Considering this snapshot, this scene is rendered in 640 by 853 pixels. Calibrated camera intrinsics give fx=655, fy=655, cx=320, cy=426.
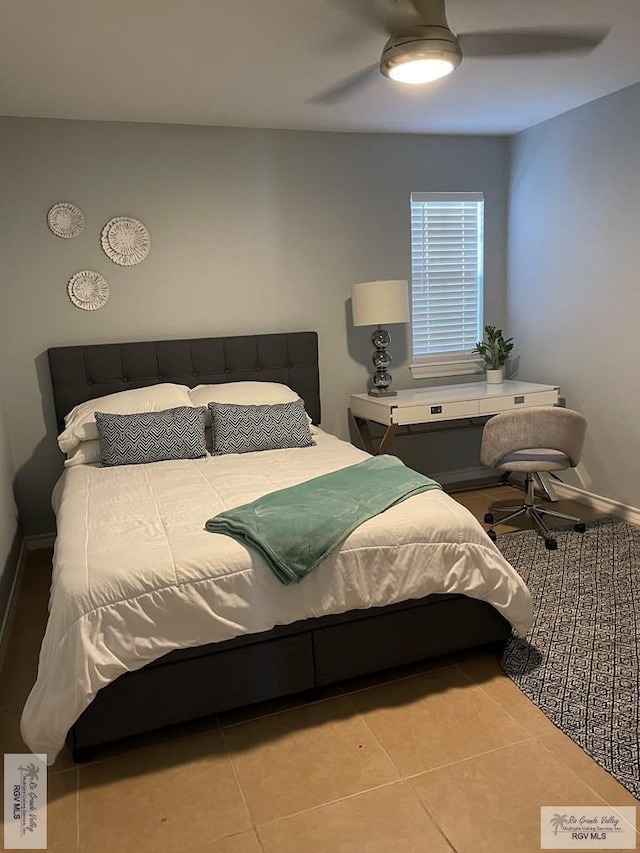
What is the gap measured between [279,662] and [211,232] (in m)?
2.78

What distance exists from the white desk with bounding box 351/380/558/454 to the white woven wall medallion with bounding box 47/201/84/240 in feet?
6.65

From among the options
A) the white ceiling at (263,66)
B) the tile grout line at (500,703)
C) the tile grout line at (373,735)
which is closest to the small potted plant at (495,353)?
the white ceiling at (263,66)

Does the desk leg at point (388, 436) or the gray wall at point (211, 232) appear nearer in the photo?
the gray wall at point (211, 232)

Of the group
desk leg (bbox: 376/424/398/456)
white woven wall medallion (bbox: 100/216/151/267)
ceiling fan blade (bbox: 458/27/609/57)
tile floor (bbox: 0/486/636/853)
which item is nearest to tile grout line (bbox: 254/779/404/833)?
tile floor (bbox: 0/486/636/853)

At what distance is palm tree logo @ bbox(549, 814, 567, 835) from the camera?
5.82ft

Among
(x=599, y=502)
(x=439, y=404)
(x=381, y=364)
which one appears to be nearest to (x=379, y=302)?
(x=381, y=364)

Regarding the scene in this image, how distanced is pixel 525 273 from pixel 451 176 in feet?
2.83

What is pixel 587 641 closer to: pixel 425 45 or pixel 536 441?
pixel 536 441

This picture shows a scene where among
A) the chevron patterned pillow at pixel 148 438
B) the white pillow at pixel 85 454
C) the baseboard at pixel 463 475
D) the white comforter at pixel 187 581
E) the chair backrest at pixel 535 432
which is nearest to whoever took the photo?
the white comforter at pixel 187 581

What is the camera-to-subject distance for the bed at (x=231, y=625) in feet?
6.52

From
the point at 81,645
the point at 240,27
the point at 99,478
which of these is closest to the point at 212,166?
the point at 240,27

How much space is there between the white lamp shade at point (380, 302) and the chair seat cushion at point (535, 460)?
3.62 ft

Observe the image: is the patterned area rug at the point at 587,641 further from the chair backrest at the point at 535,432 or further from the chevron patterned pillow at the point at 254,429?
the chevron patterned pillow at the point at 254,429

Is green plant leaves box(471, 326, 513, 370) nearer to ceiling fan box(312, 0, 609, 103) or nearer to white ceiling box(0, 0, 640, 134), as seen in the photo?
white ceiling box(0, 0, 640, 134)
